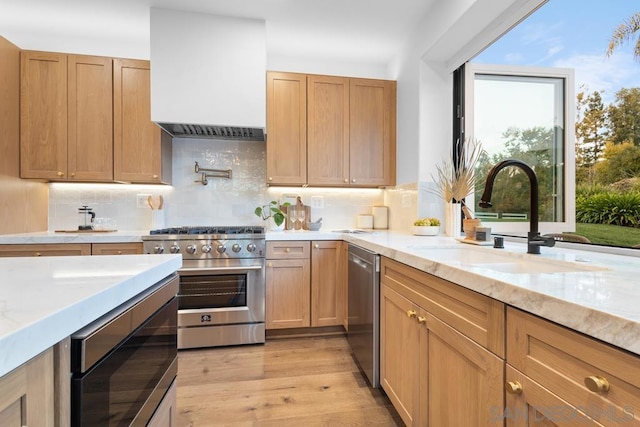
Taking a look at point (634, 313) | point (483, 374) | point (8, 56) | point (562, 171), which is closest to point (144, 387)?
point (483, 374)

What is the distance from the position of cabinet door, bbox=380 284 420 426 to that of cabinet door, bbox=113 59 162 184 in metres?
2.29

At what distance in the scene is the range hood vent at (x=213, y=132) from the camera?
2725mm

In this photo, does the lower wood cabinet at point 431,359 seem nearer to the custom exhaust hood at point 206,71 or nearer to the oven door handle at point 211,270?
the oven door handle at point 211,270

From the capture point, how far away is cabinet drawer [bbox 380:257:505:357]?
2.84ft

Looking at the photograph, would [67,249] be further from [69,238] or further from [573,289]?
[573,289]

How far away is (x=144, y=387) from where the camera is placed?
0.84 m

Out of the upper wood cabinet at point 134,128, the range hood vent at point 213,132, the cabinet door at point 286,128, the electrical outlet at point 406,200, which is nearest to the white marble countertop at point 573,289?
the electrical outlet at point 406,200

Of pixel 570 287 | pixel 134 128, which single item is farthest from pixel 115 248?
pixel 570 287

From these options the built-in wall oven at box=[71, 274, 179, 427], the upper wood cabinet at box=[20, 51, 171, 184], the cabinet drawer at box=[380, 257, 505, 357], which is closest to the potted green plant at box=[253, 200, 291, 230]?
the upper wood cabinet at box=[20, 51, 171, 184]

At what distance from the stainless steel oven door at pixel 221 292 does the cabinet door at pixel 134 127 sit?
38.3 inches

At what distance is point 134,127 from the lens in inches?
106

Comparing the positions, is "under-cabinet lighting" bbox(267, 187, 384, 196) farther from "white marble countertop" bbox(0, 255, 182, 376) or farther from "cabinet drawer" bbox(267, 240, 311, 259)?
"white marble countertop" bbox(0, 255, 182, 376)

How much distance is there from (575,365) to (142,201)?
3.34 m

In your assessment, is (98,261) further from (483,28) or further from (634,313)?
(483,28)
